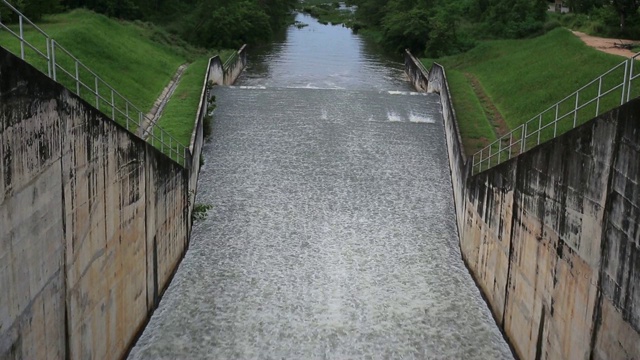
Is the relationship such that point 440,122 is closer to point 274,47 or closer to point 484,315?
point 484,315

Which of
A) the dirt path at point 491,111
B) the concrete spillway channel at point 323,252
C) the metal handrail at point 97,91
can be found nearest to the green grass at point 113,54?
the metal handrail at point 97,91

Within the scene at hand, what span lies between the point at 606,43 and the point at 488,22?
16.8 meters

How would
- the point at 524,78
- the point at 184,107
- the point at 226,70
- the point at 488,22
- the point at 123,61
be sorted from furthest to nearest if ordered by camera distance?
1. the point at 488,22
2. the point at 226,70
3. the point at 123,61
4. the point at 524,78
5. the point at 184,107

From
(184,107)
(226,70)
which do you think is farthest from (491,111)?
(226,70)

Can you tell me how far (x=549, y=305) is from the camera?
1191cm

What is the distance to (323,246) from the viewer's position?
1820 cm

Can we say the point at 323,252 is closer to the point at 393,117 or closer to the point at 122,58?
the point at 393,117

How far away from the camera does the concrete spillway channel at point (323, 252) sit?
14211 mm

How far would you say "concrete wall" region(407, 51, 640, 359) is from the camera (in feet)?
30.8

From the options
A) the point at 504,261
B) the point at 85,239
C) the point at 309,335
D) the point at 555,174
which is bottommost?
the point at 309,335

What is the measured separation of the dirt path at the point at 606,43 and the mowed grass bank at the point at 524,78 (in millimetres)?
671

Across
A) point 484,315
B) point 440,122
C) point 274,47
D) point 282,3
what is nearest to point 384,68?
point 274,47

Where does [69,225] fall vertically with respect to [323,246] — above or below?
above

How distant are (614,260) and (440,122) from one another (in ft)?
60.3
